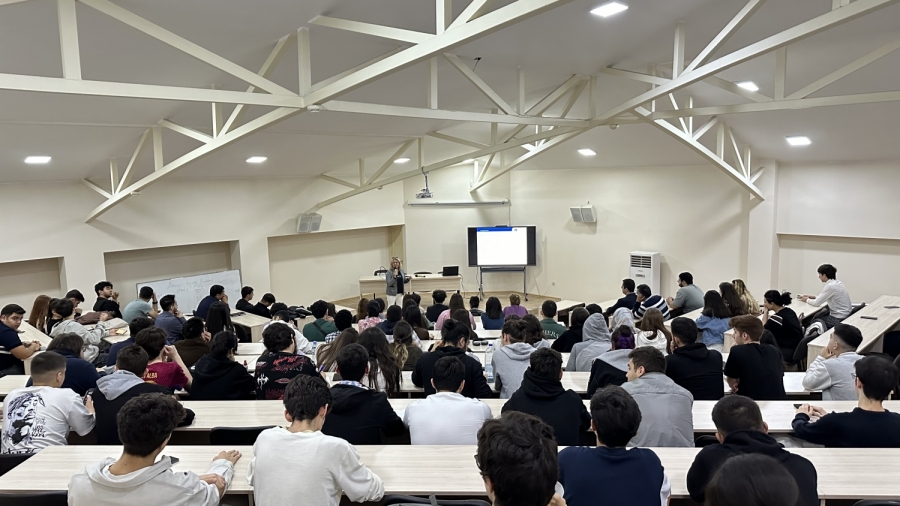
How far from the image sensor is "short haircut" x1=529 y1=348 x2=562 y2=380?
121 inches

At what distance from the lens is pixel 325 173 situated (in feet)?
36.6

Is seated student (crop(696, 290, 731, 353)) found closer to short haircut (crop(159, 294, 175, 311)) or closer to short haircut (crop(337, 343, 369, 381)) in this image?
short haircut (crop(337, 343, 369, 381))

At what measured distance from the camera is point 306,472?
7.58 feet

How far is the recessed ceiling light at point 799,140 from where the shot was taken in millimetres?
8547

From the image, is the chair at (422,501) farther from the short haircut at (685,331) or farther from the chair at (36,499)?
the short haircut at (685,331)

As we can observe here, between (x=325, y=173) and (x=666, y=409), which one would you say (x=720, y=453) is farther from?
(x=325, y=173)

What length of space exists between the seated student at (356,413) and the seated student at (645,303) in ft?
18.0

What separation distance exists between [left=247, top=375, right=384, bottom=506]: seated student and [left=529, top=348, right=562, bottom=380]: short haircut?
1.04 meters

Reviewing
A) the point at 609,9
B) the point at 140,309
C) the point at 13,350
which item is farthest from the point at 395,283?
the point at 609,9

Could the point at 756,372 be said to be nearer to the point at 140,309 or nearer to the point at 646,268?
the point at 140,309

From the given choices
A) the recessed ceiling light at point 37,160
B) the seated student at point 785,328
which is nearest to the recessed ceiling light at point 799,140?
the seated student at point 785,328

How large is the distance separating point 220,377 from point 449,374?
176cm

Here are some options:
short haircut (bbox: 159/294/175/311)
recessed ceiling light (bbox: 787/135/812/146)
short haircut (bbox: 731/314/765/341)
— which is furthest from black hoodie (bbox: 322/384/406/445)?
recessed ceiling light (bbox: 787/135/812/146)

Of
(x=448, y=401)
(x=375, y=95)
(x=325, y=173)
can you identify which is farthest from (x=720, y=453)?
(x=325, y=173)
